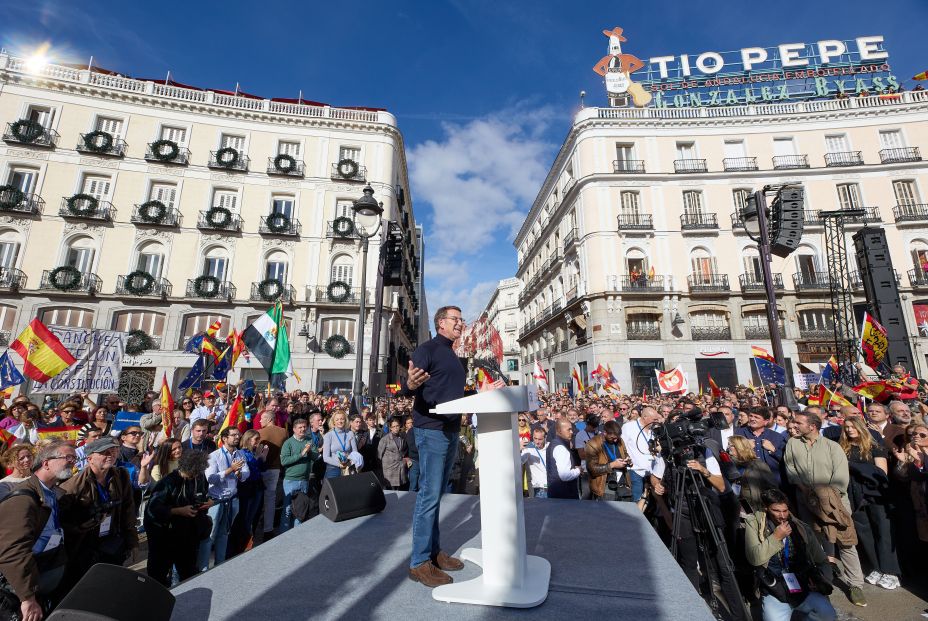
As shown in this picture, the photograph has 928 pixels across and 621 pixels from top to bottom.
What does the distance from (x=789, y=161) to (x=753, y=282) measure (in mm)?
9251

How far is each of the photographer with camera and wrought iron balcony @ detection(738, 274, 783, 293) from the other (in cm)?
2538

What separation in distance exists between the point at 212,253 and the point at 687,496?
26899 millimetres

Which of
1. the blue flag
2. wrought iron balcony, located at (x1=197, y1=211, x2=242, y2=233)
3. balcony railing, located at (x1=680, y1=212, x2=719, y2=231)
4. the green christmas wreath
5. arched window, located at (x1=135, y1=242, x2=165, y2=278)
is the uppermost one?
balcony railing, located at (x1=680, y1=212, x2=719, y2=231)

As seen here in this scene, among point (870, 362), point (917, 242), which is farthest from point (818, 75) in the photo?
point (870, 362)

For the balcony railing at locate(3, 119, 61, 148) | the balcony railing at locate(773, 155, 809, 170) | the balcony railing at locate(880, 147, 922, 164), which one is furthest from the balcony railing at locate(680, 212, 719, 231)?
the balcony railing at locate(3, 119, 61, 148)

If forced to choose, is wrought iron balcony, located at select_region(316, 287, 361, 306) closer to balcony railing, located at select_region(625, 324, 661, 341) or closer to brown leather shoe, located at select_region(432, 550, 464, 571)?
balcony railing, located at select_region(625, 324, 661, 341)

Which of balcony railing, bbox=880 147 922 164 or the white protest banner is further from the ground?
balcony railing, bbox=880 147 922 164

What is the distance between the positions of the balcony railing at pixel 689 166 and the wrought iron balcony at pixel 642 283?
24.8 feet

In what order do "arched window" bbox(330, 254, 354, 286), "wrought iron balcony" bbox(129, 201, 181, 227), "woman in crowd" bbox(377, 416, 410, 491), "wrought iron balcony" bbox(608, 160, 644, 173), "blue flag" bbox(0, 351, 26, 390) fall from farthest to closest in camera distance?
"wrought iron balcony" bbox(608, 160, 644, 173), "arched window" bbox(330, 254, 354, 286), "wrought iron balcony" bbox(129, 201, 181, 227), "blue flag" bbox(0, 351, 26, 390), "woman in crowd" bbox(377, 416, 410, 491)

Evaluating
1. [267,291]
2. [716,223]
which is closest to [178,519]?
[267,291]

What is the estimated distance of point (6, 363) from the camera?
8.73 m

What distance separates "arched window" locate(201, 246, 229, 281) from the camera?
2388 cm

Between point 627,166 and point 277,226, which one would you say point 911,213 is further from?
point 277,226

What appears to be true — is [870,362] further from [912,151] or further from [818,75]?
[818,75]
